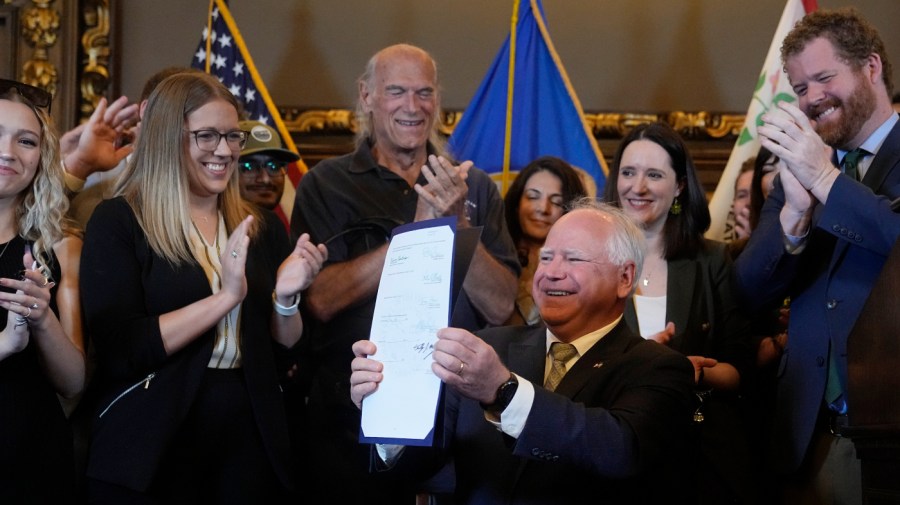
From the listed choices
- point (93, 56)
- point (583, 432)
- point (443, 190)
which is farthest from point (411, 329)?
point (93, 56)

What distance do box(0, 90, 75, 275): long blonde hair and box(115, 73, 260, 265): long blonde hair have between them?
164 mm

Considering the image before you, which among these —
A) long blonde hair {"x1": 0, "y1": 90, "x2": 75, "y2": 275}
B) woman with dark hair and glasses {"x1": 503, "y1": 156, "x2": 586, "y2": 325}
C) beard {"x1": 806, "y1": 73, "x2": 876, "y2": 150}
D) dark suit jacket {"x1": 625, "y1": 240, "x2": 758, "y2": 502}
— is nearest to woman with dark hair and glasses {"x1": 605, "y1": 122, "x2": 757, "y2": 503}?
dark suit jacket {"x1": 625, "y1": 240, "x2": 758, "y2": 502}

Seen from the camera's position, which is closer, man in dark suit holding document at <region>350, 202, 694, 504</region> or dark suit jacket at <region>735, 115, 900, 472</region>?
man in dark suit holding document at <region>350, 202, 694, 504</region>

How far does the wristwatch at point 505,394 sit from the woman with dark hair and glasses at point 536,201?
170cm

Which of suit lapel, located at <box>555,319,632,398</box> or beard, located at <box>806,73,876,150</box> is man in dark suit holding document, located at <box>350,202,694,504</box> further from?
beard, located at <box>806,73,876,150</box>

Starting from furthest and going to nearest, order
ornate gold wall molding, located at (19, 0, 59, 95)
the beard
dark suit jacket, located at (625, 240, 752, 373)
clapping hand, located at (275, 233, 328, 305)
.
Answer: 1. ornate gold wall molding, located at (19, 0, 59, 95)
2. dark suit jacket, located at (625, 240, 752, 373)
3. the beard
4. clapping hand, located at (275, 233, 328, 305)

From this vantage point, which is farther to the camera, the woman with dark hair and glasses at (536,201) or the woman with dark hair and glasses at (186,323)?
the woman with dark hair and glasses at (536,201)

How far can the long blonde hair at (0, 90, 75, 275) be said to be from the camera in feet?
9.70

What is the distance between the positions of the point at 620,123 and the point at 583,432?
127 inches

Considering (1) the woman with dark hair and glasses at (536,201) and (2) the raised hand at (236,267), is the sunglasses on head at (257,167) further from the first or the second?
(2) the raised hand at (236,267)

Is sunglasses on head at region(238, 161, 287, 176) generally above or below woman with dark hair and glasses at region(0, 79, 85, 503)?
above

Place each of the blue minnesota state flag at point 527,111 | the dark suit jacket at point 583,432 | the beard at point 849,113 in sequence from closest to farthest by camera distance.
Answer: the dark suit jacket at point 583,432, the beard at point 849,113, the blue minnesota state flag at point 527,111

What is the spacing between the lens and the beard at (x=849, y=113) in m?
A: 3.05

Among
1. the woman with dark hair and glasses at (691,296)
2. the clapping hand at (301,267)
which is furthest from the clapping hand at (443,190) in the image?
the woman with dark hair and glasses at (691,296)
